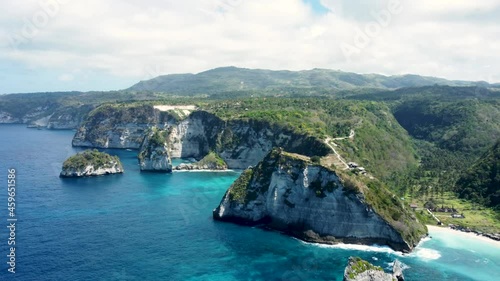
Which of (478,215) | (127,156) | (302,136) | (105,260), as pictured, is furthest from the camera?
(127,156)

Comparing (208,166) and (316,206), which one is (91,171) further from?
(316,206)

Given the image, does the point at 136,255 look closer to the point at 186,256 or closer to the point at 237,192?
the point at 186,256

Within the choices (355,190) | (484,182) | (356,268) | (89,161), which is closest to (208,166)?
(89,161)

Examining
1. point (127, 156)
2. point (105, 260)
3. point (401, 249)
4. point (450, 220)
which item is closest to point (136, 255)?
point (105, 260)

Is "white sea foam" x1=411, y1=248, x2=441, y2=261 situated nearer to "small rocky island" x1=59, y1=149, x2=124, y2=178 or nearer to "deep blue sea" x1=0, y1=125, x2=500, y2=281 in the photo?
"deep blue sea" x1=0, y1=125, x2=500, y2=281

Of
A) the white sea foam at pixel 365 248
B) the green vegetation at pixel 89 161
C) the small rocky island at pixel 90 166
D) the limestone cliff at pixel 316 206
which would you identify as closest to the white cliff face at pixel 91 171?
the small rocky island at pixel 90 166

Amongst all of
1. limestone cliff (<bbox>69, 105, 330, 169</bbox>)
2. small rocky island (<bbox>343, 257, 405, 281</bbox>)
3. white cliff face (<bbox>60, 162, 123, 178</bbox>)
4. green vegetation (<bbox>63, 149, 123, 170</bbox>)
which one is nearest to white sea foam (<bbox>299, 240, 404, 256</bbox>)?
small rocky island (<bbox>343, 257, 405, 281</bbox>)

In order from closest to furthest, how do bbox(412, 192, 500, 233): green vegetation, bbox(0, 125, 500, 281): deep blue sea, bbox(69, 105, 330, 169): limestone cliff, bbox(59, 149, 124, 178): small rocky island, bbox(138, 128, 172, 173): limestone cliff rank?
bbox(0, 125, 500, 281): deep blue sea
bbox(412, 192, 500, 233): green vegetation
bbox(69, 105, 330, 169): limestone cliff
bbox(59, 149, 124, 178): small rocky island
bbox(138, 128, 172, 173): limestone cliff
